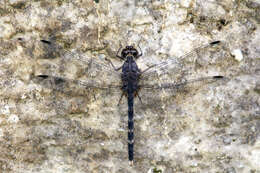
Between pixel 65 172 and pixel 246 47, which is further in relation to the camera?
pixel 65 172

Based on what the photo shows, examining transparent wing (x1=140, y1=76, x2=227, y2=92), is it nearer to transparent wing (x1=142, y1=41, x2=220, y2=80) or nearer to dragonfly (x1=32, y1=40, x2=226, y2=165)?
dragonfly (x1=32, y1=40, x2=226, y2=165)

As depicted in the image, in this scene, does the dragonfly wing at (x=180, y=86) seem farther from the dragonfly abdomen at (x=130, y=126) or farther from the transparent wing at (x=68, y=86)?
the transparent wing at (x=68, y=86)

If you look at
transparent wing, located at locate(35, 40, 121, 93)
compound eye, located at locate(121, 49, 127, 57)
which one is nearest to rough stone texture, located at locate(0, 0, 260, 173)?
transparent wing, located at locate(35, 40, 121, 93)

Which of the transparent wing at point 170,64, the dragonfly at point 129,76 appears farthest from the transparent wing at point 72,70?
the transparent wing at point 170,64

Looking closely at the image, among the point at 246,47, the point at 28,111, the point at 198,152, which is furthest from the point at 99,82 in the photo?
the point at 246,47

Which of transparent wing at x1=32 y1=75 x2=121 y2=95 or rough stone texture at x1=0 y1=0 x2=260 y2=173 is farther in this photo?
transparent wing at x1=32 y1=75 x2=121 y2=95

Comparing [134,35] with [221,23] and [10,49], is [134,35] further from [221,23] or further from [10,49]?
[10,49]
